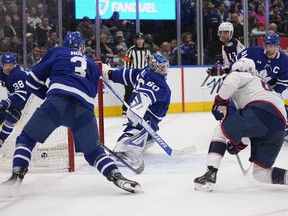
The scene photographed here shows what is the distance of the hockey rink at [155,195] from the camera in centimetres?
333

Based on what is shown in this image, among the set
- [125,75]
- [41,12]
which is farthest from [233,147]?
[41,12]

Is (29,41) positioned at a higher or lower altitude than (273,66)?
higher

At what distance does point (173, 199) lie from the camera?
142 inches

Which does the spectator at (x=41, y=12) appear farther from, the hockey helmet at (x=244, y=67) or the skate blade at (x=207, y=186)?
the skate blade at (x=207, y=186)

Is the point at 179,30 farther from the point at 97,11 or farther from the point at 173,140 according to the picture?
the point at 173,140

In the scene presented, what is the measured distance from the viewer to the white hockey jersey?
12.2ft

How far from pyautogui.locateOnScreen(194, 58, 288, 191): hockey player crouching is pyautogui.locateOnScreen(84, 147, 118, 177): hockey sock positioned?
49 centimetres

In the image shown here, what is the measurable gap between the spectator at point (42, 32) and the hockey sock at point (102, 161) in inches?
199

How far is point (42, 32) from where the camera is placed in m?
8.72

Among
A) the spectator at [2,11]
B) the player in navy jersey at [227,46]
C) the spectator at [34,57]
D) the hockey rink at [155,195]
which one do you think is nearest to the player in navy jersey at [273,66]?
the player in navy jersey at [227,46]

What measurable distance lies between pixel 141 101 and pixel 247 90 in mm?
1228

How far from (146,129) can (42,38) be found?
14.3 ft

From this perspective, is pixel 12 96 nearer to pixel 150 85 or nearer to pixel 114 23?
pixel 150 85

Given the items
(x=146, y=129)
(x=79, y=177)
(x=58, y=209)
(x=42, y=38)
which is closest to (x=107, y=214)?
(x=58, y=209)
